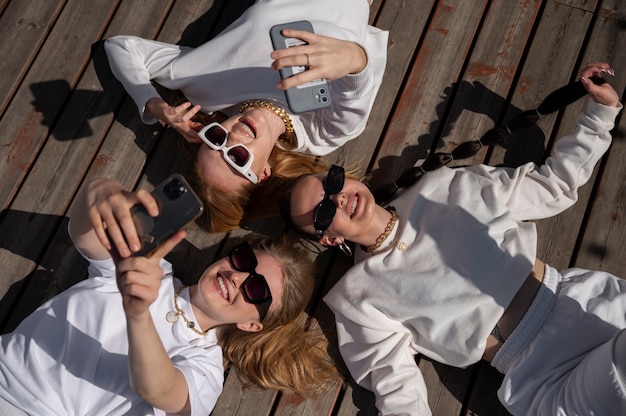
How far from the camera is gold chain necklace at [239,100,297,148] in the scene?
8.84 feet

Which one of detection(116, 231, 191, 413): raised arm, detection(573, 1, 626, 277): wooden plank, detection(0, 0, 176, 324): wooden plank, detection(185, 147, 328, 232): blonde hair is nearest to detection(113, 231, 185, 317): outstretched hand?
detection(116, 231, 191, 413): raised arm

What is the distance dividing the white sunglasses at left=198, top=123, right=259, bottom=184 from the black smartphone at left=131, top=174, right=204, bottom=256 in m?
0.70

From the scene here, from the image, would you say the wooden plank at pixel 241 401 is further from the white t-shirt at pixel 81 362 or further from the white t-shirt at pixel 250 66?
the white t-shirt at pixel 250 66

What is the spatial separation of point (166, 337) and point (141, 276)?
867 mm

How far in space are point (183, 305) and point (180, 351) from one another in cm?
20

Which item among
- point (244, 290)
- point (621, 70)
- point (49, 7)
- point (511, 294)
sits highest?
point (49, 7)

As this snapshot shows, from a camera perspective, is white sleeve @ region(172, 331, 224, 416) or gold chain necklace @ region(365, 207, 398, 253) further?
gold chain necklace @ region(365, 207, 398, 253)

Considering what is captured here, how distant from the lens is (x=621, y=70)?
3035mm

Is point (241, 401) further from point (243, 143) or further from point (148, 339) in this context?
point (243, 143)

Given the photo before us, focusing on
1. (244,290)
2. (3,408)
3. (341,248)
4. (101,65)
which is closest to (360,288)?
(341,248)

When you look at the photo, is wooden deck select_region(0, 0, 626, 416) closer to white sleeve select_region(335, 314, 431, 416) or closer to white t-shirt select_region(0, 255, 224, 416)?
white sleeve select_region(335, 314, 431, 416)

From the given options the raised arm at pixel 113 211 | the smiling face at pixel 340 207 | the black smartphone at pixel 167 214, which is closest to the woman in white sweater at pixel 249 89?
the smiling face at pixel 340 207

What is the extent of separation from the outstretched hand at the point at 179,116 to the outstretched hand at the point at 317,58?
0.62 metres

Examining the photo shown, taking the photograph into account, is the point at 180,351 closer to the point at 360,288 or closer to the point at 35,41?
the point at 360,288
